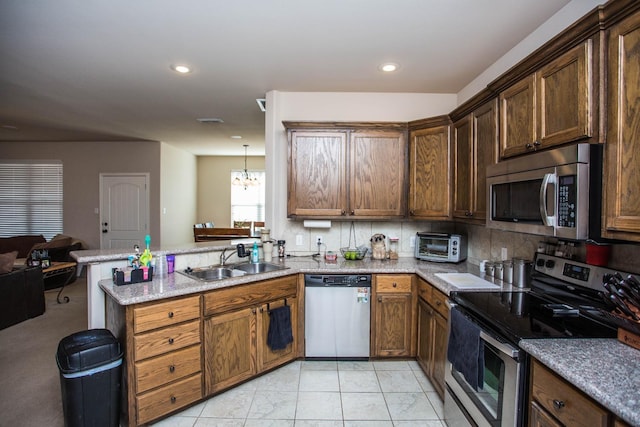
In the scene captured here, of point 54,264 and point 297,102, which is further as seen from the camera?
point 54,264

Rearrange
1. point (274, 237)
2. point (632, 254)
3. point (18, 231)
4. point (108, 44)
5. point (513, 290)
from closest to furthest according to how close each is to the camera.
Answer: point (632, 254) → point (513, 290) → point (108, 44) → point (274, 237) → point (18, 231)

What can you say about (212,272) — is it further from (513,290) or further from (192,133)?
(192,133)

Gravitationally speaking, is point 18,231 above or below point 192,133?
below

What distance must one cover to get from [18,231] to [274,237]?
6447 millimetres

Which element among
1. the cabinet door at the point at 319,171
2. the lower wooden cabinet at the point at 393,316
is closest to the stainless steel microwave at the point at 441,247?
the lower wooden cabinet at the point at 393,316

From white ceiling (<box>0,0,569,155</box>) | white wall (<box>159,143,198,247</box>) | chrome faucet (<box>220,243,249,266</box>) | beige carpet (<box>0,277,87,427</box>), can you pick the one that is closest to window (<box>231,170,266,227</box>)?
white wall (<box>159,143,198,247</box>)

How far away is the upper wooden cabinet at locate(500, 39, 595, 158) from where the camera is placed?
4.90 ft

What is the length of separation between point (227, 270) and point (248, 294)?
453mm

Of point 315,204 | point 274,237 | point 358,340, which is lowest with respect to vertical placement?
point 358,340

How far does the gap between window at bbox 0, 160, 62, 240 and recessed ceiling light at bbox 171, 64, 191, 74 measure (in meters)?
5.20

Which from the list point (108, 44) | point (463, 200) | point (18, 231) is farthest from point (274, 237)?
point (18, 231)

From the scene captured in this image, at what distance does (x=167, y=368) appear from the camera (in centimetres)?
211

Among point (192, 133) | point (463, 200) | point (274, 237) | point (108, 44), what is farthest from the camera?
point (192, 133)

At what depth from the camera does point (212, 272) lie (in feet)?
9.32
